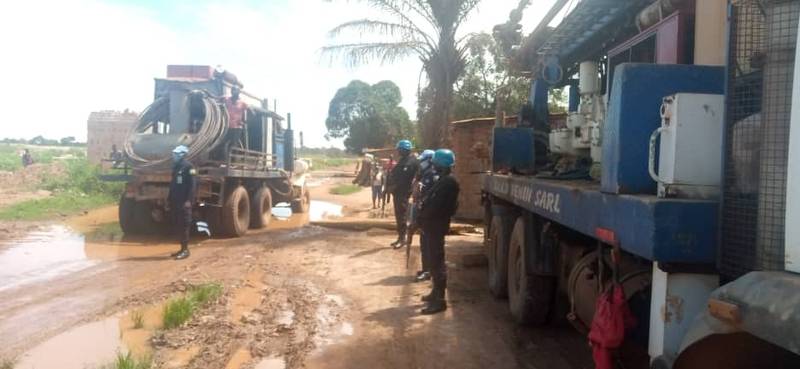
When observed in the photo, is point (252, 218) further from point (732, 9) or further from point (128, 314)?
point (732, 9)

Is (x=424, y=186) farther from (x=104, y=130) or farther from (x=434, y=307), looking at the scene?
(x=104, y=130)

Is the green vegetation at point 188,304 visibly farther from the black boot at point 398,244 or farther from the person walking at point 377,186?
the person walking at point 377,186

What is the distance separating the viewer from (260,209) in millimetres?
14086

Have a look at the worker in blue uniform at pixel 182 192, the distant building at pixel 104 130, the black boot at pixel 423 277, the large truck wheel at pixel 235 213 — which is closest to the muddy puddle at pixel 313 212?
the large truck wheel at pixel 235 213

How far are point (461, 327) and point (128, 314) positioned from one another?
3253 millimetres

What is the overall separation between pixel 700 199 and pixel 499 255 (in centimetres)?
437

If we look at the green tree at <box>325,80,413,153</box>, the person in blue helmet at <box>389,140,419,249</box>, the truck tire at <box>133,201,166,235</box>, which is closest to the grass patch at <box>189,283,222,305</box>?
the person in blue helmet at <box>389,140,419,249</box>

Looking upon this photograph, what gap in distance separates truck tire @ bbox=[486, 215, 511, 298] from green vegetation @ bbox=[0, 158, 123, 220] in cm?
934

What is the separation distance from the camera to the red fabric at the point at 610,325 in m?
3.02

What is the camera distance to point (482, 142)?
46.9 ft

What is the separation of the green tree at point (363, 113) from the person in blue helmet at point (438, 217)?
4967 centimetres

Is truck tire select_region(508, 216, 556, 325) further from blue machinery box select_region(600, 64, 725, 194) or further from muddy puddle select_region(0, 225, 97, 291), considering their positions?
muddy puddle select_region(0, 225, 97, 291)

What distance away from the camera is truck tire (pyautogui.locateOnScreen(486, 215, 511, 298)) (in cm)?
683

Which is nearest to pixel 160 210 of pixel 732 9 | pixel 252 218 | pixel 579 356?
pixel 252 218
